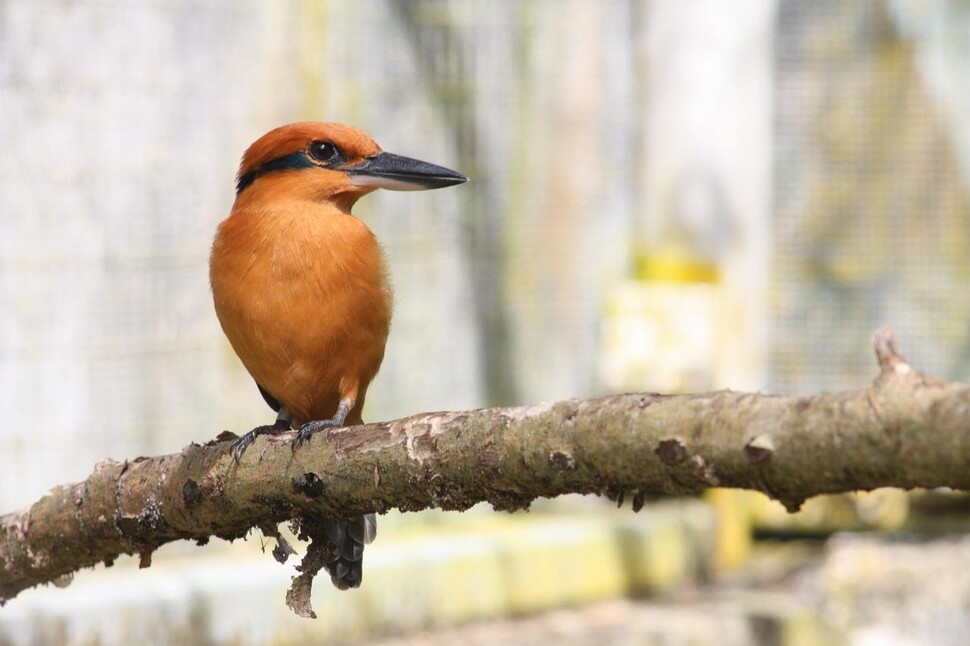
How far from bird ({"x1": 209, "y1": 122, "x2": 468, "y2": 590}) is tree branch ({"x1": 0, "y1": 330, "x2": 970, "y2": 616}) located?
1.37 ft

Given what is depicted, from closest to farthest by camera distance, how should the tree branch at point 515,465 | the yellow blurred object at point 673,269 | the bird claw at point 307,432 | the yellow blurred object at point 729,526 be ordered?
1. the tree branch at point 515,465
2. the bird claw at point 307,432
3. the yellow blurred object at point 673,269
4. the yellow blurred object at point 729,526

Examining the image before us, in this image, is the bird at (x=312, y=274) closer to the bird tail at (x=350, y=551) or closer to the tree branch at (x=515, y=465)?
the bird tail at (x=350, y=551)

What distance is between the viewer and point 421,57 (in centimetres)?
698

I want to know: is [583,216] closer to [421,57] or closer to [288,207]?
[421,57]

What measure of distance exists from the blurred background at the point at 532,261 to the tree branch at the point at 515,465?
239cm

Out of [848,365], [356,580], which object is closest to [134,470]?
[356,580]

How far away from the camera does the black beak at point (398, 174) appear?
4.11 meters

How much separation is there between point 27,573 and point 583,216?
4592mm

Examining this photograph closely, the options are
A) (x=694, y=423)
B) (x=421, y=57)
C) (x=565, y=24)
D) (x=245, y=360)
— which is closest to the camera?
(x=694, y=423)

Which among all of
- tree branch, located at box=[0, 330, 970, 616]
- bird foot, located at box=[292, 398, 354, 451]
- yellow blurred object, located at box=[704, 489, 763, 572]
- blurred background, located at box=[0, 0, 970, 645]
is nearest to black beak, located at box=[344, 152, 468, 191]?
bird foot, located at box=[292, 398, 354, 451]

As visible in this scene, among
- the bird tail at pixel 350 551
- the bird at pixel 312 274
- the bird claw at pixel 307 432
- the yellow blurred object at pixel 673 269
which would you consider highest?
the bird at pixel 312 274

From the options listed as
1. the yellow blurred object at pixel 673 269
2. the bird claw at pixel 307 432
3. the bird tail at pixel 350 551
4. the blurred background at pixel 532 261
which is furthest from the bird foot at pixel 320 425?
the yellow blurred object at pixel 673 269

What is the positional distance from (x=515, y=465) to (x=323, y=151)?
1.84 metres

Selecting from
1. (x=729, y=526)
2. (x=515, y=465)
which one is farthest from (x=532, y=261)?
(x=515, y=465)
